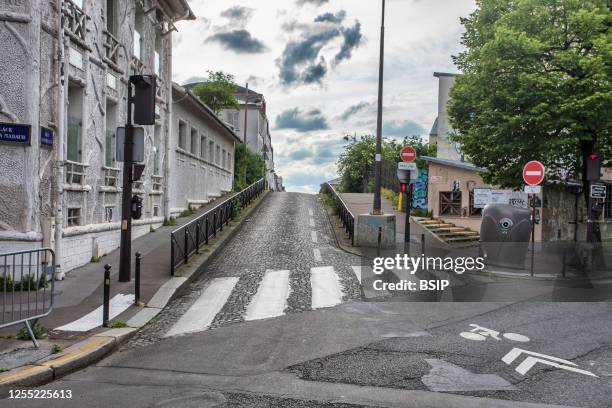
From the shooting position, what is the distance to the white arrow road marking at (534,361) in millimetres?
5969

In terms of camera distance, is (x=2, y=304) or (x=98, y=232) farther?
(x=98, y=232)

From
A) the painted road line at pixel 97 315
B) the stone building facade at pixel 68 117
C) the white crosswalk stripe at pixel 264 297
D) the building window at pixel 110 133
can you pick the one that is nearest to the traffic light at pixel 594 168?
the white crosswalk stripe at pixel 264 297

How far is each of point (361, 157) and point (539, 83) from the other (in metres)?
37.4

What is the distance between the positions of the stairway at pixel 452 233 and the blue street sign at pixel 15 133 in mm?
14692

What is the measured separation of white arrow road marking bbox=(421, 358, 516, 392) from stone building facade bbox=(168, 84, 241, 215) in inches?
609

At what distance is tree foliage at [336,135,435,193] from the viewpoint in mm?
48281

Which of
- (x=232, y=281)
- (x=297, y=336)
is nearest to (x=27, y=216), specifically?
(x=232, y=281)

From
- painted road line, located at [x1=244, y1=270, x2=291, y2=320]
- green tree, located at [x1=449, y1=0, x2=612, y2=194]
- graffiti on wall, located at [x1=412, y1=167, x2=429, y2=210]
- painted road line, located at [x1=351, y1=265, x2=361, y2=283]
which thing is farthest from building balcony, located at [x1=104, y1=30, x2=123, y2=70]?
graffiti on wall, located at [x1=412, y1=167, x2=429, y2=210]

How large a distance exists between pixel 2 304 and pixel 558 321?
7739 mm

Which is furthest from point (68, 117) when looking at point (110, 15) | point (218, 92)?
point (218, 92)

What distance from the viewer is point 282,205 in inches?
1192

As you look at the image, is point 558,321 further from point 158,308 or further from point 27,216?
point 27,216

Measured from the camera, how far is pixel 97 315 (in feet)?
26.4

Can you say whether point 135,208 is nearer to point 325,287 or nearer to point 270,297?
point 270,297
